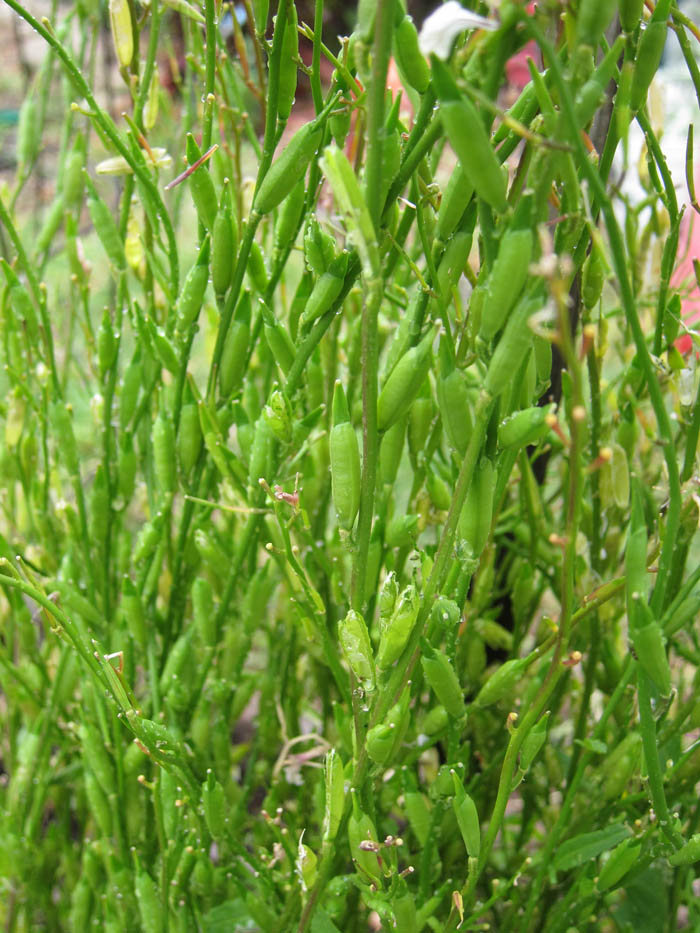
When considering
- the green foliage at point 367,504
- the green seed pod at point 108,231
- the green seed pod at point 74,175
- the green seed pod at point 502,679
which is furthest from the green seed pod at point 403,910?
the green seed pod at point 74,175

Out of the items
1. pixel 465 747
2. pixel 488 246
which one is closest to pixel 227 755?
pixel 465 747

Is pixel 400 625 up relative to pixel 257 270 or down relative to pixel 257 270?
down

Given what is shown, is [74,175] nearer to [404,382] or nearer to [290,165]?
[290,165]

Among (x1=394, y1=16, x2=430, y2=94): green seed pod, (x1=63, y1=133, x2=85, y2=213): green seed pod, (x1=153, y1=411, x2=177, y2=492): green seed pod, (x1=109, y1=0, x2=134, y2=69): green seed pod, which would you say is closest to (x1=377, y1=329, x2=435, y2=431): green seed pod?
(x1=394, y1=16, x2=430, y2=94): green seed pod

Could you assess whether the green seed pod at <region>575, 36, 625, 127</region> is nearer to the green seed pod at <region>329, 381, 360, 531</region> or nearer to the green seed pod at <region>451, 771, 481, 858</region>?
the green seed pod at <region>329, 381, 360, 531</region>

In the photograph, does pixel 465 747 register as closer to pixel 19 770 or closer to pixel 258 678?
pixel 258 678

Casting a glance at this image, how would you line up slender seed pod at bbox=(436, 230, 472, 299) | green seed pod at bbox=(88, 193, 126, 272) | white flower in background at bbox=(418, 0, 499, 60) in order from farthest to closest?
green seed pod at bbox=(88, 193, 126, 272) < slender seed pod at bbox=(436, 230, 472, 299) < white flower in background at bbox=(418, 0, 499, 60)

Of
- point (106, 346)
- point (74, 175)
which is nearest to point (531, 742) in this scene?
point (106, 346)
